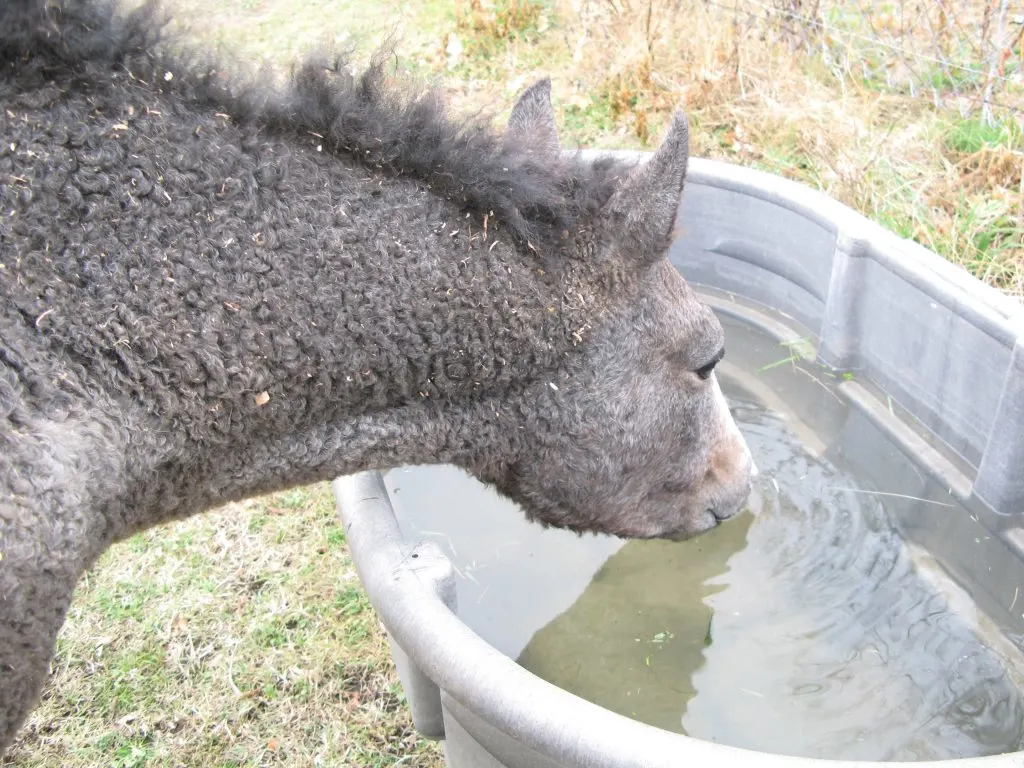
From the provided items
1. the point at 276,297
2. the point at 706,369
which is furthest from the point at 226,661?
the point at 706,369

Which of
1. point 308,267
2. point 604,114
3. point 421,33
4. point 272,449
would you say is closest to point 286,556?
point 272,449

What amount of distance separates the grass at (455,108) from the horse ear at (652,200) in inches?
18.0

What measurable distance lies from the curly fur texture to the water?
1.10m

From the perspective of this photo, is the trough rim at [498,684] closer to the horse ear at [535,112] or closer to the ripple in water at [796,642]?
the horse ear at [535,112]

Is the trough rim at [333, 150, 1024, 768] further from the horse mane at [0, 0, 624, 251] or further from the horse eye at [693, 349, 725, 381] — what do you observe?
the horse eye at [693, 349, 725, 381]

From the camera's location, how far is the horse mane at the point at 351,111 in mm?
1916

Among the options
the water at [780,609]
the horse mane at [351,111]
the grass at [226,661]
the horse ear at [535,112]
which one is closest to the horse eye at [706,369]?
the horse mane at [351,111]

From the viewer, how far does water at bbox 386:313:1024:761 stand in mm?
3035

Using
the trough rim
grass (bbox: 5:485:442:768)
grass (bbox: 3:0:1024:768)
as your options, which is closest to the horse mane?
grass (bbox: 3:0:1024:768)

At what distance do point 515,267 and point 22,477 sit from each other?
1.13m

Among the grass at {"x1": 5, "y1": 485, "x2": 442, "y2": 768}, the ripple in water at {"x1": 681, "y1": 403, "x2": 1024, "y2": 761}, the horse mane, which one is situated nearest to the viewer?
the horse mane

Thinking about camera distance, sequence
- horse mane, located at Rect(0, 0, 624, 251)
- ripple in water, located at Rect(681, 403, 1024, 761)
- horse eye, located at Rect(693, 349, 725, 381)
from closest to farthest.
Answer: horse mane, located at Rect(0, 0, 624, 251) < horse eye, located at Rect(693, 349, 725, 381) < ripple in water, located at Rect(681, 403, 1024, 761)

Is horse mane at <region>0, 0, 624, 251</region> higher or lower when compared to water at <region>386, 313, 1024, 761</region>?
higher

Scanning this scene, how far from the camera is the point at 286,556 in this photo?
156 inches
